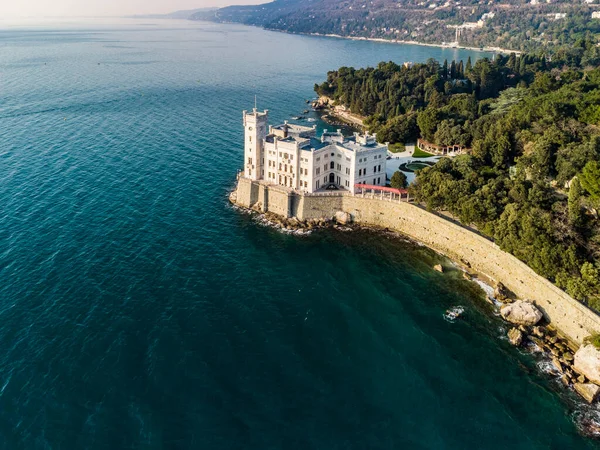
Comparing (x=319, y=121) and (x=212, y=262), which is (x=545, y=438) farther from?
(x=319, y=121)

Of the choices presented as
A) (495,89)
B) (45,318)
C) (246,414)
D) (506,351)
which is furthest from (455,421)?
(495,89)

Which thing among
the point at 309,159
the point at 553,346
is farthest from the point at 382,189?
the point at 553,346

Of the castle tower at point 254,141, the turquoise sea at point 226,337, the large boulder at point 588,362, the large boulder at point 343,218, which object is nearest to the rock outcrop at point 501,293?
the turquoise sea at point 226,337

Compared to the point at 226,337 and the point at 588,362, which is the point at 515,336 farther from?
the point at 226,337

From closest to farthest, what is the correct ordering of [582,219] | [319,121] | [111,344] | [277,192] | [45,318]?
[111,344] → [45,318] → [582,219] → [277,192] → [319,121]

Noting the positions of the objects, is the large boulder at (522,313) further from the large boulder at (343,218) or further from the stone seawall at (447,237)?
the large boulder at (343,218)

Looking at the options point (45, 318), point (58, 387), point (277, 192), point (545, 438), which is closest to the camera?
point (545, 438)

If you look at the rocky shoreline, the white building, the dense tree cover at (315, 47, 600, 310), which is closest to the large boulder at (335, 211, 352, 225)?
the white building
